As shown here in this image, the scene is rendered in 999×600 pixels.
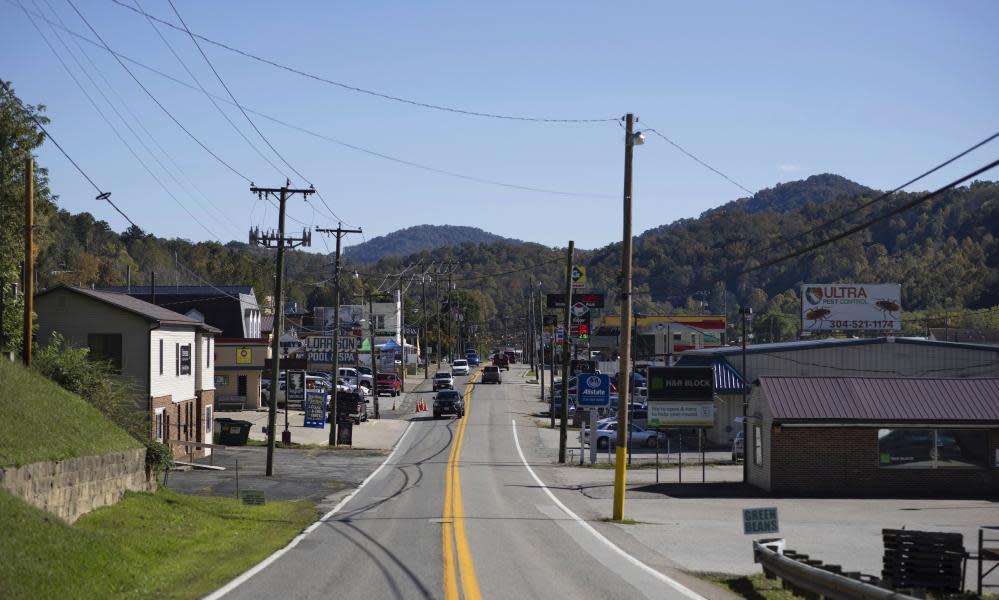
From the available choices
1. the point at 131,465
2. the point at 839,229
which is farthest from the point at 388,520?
the point at 839,229

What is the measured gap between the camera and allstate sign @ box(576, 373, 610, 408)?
151 ft

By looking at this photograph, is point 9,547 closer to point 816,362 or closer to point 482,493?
point 482,493

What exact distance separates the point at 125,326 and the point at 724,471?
25.0 metres

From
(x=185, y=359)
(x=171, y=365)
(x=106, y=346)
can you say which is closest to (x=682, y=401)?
(x=185, y=359)

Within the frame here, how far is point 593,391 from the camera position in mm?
46375

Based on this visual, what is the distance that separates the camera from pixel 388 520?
80.1 feet

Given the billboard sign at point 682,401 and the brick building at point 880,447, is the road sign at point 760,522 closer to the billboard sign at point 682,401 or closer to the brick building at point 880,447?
the brick building at point 880,447

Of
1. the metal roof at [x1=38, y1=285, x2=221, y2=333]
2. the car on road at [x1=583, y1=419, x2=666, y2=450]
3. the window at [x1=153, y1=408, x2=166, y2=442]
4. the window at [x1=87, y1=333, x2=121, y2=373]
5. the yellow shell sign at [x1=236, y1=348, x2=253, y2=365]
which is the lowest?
the car on road at [x1=583, y1=419, x2=666, y2=450]

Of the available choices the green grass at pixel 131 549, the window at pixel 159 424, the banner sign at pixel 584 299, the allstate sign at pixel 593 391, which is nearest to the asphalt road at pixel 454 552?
the green grass at pixel 131 549

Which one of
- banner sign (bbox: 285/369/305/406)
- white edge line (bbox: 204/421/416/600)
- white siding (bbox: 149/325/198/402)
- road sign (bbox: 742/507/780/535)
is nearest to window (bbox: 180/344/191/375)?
white siding (bbox: 149/325/198/402)

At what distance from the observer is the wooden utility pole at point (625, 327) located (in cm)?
2505

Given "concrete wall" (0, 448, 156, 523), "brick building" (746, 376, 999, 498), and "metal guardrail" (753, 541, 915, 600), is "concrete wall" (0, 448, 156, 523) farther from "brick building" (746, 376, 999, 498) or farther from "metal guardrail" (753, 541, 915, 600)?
"brick building" (746, 376, 999, 498)

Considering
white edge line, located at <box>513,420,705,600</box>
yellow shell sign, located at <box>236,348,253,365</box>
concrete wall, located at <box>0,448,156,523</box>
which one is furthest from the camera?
yellow shell sign, located at <box>236,348,253,365</box>

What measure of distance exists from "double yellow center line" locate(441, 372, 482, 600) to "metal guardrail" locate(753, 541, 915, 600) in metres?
4.76
